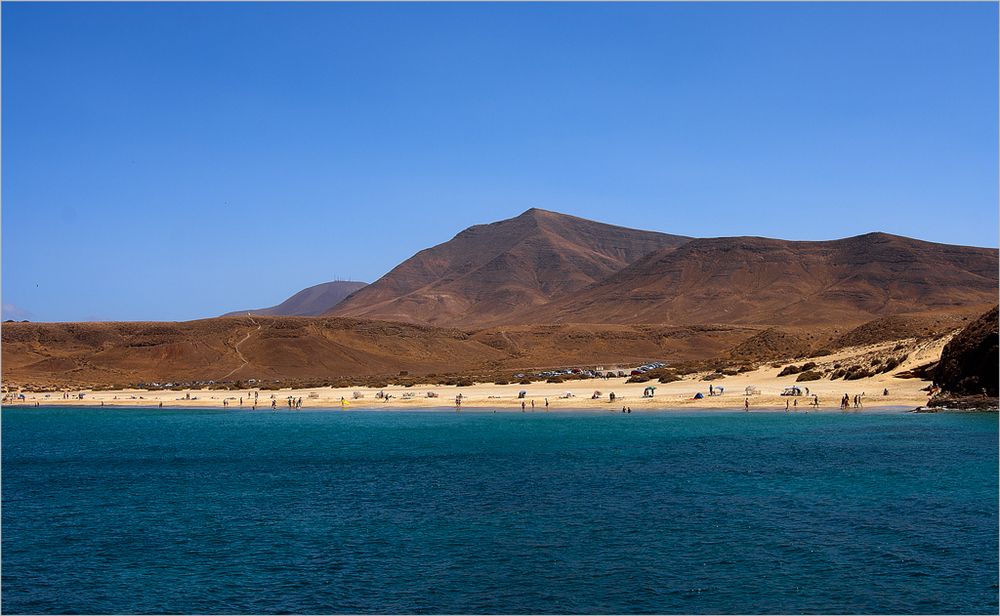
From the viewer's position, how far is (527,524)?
2745 centimetres

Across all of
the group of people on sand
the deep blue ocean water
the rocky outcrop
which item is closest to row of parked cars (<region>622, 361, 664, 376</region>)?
the group of people on sand

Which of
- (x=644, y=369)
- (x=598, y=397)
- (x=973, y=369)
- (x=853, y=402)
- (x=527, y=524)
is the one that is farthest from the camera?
(x=644, y=369)

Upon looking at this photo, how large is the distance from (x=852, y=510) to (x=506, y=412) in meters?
43.9

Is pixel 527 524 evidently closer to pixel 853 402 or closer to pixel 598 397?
pixel 853 402

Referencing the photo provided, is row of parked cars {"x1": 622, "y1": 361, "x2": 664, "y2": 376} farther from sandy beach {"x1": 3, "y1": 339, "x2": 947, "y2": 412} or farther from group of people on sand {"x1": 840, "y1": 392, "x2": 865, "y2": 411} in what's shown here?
group of people on sand {"x1": 840, "y1": 392, "x2": 865, "y2": 411}

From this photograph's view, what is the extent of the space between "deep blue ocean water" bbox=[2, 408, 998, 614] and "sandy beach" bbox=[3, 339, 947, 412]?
1375 cm

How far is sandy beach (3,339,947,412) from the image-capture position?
65.4m

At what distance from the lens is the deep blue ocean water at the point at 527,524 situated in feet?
67.0

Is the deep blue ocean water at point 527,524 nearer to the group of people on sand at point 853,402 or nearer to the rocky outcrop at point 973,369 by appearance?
the rocky outcrop at point 973,369

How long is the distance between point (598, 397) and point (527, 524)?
48.4 metres

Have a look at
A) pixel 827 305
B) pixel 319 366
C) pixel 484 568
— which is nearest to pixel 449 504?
pixel 484 568

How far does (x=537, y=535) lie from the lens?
26016mm

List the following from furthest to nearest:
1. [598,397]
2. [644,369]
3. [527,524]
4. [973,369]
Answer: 1. [644,369]
2. [598,397]
3. [973,369]
4. [527,524]

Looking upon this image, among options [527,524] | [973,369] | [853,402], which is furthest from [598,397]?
[527,524]
